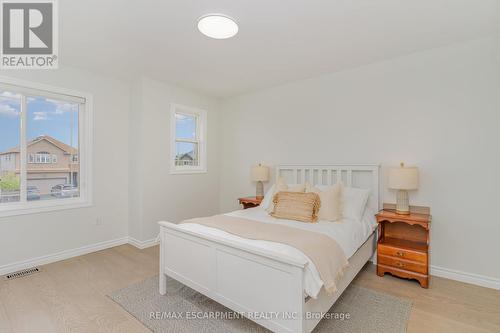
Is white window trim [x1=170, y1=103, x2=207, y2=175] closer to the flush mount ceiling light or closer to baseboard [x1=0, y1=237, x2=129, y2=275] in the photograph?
baseboard [x1=0, y1=237, x2=129, y2=275]

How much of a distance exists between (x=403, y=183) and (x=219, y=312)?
225 cm

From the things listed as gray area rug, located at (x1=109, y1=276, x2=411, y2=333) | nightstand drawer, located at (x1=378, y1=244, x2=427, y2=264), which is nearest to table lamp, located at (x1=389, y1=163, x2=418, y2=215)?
nightstand drawer, located at (x1=378, y1=244, x2=427, y2=264)

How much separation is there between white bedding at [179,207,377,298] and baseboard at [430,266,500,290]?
814 millimetres

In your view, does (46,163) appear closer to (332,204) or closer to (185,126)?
(185,126)

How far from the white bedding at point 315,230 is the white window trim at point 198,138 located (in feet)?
5.64

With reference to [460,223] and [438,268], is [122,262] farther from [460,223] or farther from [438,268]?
[460,223]

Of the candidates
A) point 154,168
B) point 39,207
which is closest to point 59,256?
point 39,207

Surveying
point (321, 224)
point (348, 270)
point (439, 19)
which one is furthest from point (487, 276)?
point (439, 19)

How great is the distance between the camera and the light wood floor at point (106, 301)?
190 centimetres

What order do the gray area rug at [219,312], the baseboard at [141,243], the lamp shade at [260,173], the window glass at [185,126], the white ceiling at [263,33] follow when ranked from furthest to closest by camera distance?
1. the window glass at [185,126]
2. the lamp shade at [260,173]
3. the baseboard at [141,243]
4. the white ceiling at [263,33]
5. the gray area rug at [219,312]

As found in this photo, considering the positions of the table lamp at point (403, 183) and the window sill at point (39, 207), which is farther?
the window sill at point (39, 207)

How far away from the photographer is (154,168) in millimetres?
3785

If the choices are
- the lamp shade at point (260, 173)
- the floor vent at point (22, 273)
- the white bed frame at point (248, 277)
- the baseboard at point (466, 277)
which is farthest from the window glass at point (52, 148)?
the baseboard at point (466, 277)

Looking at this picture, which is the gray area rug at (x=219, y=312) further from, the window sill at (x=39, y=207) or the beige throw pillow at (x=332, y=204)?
the window sill at (x=39, y=207)
